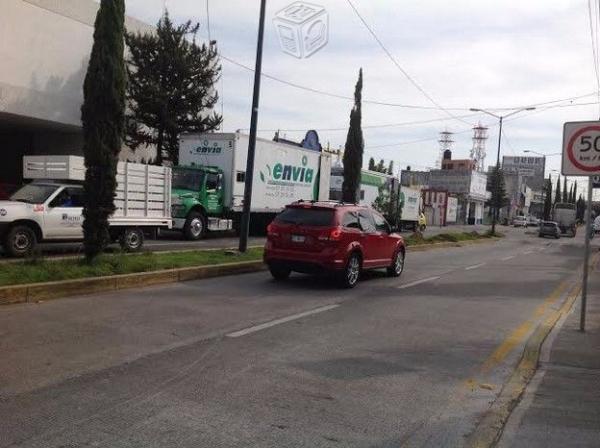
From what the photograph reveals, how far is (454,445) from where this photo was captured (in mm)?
4609

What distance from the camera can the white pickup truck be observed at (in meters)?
13.9

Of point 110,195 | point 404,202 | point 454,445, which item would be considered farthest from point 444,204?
point 454,445

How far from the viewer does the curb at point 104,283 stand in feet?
30.6

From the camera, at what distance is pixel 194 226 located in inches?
896

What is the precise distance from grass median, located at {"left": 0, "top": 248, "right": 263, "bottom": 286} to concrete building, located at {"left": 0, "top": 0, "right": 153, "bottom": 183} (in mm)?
16283

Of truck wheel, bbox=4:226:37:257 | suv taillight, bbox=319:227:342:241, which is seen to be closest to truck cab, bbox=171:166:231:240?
truck wheel, bbox=4:226:37:257

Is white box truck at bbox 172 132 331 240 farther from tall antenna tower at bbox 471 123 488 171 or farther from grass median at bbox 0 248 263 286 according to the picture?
tall antenna tower at bbox 471 123 488 171

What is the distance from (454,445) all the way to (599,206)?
116 m

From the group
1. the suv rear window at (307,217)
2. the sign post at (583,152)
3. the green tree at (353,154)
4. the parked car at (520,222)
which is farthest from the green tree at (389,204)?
the parked car at (520,222)

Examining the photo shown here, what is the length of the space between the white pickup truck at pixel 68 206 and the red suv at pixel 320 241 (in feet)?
13.8

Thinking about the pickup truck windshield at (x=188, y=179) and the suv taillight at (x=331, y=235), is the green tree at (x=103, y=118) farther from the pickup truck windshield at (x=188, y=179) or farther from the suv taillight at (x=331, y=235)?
the pickup truck windshield at (x=188, y=179)

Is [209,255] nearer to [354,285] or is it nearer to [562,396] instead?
[354,285]

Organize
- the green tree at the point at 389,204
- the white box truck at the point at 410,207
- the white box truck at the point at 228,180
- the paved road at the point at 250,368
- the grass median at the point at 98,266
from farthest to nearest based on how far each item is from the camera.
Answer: the white box truck at the point at 410,207 → the green tree at the point at 389,204 → the white box truck at the point at 228,180 → the grass median at the point at 98,266 → the paved road at the point at 250,368

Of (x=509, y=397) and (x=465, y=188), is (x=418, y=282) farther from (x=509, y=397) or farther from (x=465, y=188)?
(x=465, y=188)
